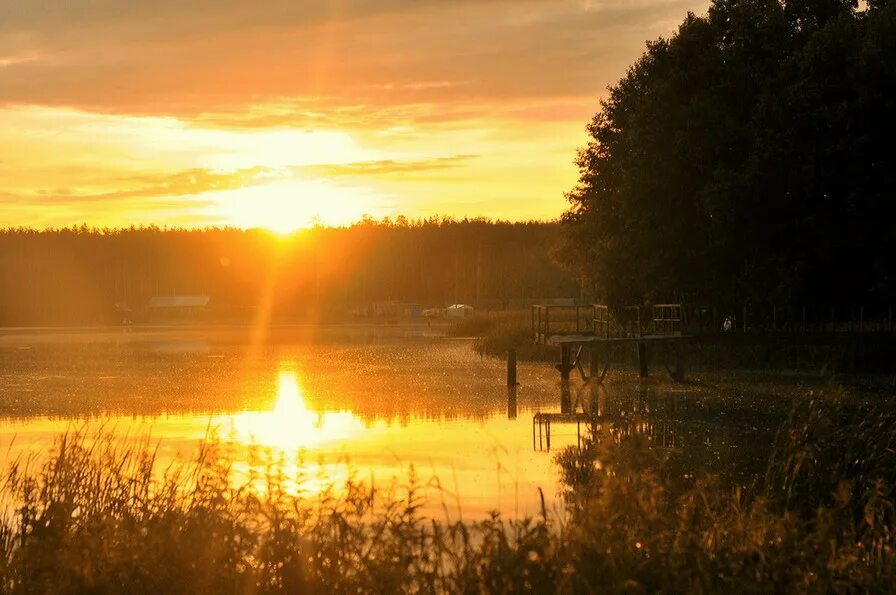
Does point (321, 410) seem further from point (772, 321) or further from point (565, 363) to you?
point (772, 321)

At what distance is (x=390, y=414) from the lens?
→ 30109mm

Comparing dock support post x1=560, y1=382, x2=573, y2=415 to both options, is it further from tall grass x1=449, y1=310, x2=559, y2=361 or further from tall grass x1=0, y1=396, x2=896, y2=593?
tall grass x1=0, y1=396, x2=896, y2=593

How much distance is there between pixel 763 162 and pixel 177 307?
455 feet

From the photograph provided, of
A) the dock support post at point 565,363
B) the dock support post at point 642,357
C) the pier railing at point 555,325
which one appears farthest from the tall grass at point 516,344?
the dock support post at point 642,357

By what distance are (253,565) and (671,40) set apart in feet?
125

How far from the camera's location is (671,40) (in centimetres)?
4547

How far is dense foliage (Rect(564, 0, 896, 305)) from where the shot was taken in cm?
3938

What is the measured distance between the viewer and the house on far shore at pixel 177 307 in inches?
6314

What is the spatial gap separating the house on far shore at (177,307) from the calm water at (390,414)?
106 m

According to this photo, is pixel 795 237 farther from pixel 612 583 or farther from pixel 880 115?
pixel 612 583

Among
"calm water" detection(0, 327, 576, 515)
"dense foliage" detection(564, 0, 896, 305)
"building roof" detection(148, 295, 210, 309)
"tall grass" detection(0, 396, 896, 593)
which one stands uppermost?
"dense foliage" detection(564, 0, 896, 305)

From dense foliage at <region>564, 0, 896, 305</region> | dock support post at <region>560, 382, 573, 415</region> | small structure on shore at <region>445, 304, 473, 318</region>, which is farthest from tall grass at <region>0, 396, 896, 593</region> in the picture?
small structure on shore at <region>445, 304, 473, 318</region>

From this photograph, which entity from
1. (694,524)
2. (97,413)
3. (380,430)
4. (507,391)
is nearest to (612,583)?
(694,524)

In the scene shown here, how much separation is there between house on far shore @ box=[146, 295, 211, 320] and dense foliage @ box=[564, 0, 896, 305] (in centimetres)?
11913
